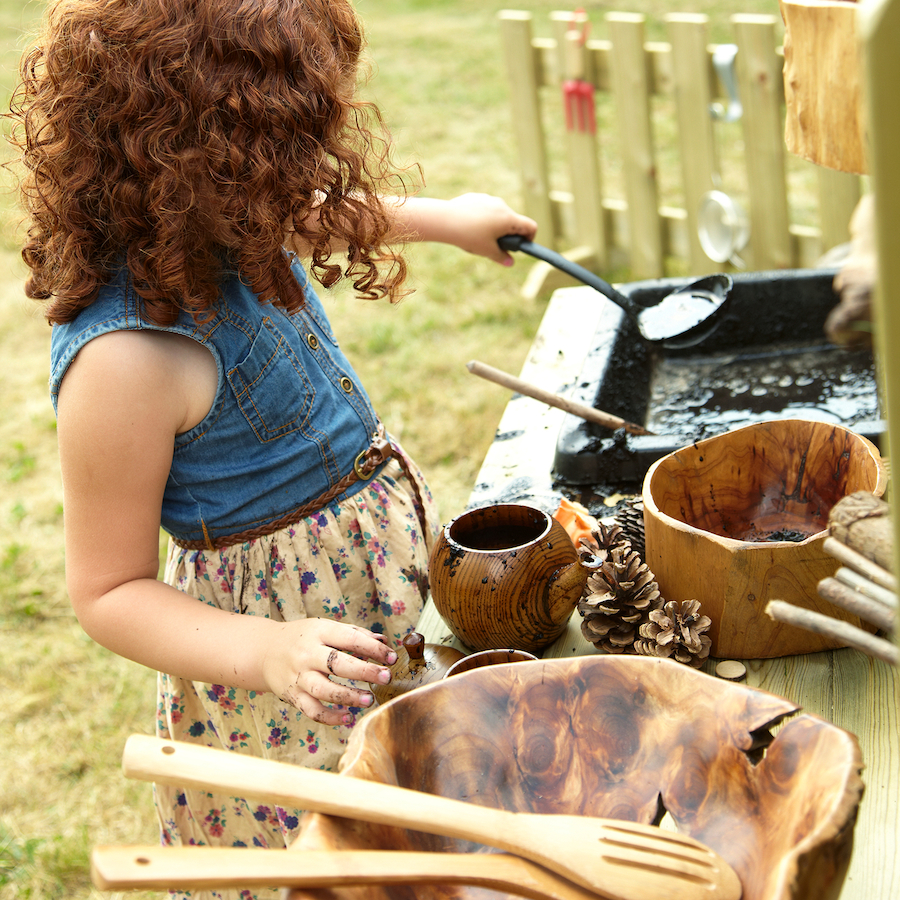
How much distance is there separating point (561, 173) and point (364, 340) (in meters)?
2.07

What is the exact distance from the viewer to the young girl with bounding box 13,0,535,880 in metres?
0.85

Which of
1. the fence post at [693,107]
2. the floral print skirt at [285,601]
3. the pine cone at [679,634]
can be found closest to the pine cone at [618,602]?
the pine cone at [679,634]

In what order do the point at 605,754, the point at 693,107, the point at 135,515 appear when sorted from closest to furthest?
the point at 605,754
the point at 135,515
the point at 693,107

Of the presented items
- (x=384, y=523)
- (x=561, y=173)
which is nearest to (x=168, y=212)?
(x=384, y=523)

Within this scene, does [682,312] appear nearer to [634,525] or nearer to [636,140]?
[634,525]

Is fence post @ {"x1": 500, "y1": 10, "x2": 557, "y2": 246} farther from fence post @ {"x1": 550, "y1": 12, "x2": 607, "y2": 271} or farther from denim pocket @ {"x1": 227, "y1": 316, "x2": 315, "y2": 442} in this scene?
denim pocket @ {"x1": 227, "y1": 316, "x2": 315, "y2": 442}

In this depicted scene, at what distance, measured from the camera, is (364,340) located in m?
3.59

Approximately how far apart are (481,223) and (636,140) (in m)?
2.25

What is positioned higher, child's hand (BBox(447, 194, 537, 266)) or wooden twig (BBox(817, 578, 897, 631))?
wooden twig (BBox(817, 578, 897, 631))

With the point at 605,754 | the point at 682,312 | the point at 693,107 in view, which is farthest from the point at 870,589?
the point at 693,107

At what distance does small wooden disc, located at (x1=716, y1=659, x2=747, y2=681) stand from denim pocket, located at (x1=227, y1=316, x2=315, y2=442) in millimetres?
569

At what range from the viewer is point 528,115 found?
3.70m

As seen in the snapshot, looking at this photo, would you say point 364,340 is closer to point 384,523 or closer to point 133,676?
point 133,676

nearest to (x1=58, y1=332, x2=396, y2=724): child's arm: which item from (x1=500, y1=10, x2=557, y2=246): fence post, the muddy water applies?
Result: the muddy water
